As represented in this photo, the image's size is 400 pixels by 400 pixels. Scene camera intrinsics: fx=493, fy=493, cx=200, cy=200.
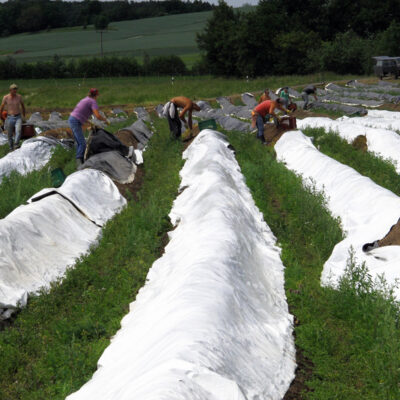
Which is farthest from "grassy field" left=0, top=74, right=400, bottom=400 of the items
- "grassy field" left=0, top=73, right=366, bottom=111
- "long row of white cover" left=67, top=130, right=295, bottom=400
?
"grassy field" left=0, top=73, right=366, bottom=111

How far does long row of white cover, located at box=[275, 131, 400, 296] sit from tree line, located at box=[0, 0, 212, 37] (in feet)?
280

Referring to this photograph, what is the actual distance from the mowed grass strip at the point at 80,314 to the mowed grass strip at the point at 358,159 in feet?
11.8

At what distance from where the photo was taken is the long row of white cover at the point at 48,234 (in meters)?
4.84

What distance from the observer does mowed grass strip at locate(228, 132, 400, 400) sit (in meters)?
3.35

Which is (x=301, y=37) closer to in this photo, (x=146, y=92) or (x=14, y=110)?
(x=146, y=92)

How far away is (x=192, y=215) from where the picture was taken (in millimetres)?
6227

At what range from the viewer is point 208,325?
3.37m

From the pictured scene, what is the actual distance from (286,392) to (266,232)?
2900mm

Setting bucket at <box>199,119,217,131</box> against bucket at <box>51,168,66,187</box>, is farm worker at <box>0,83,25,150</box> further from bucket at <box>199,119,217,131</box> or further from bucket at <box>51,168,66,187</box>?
bucket at <box>199,119,217,131</box>

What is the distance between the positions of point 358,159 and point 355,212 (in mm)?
3814

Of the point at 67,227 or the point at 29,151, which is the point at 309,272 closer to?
the point at 67,227

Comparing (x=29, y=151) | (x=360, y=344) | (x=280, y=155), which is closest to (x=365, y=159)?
(x=280, y=155)

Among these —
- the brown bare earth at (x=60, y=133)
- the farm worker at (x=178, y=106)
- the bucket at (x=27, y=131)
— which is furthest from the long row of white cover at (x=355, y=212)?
the brown bare earth at (x=60, y=133)

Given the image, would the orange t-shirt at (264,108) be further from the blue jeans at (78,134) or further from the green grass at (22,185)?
the green grass at (22,185)
